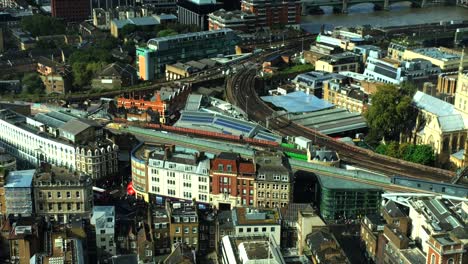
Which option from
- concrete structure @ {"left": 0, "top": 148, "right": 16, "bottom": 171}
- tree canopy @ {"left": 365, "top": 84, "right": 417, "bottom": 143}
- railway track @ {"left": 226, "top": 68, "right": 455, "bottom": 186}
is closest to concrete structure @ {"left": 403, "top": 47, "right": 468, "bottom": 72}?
tree canopy @ {"left": 365, "top": 84, "right": 417, "bottom": 143}

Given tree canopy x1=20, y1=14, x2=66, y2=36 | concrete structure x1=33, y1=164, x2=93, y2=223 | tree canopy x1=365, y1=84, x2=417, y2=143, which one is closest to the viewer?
concrete structure x1=33, y1=164, x2=93, y2=223

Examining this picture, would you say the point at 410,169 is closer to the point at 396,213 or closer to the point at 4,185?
the point at 396,213

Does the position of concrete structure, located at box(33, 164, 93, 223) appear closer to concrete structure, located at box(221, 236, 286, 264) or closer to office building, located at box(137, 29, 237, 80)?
concrete structure, located at box(221, 236, 286, 264)

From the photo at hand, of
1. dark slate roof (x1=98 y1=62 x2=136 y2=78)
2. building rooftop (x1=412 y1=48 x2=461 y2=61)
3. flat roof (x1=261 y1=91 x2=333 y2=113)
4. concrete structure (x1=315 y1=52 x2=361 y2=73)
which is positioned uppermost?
building rooftop (x1=412 y1=48 x2=461 y2=61)

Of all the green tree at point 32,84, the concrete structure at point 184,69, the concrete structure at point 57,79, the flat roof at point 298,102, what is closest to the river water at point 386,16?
the concrete structure at point 184,69

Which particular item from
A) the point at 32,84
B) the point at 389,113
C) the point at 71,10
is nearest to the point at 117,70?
the point at 32,84

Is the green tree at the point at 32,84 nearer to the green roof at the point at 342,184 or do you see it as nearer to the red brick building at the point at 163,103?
the red brick building at the point at 163,103

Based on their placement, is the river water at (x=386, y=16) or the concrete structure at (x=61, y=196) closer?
the concrete structure at (x=61, y=196)
